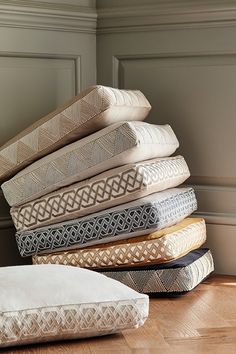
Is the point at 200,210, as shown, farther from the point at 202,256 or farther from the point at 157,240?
the point at 157,240

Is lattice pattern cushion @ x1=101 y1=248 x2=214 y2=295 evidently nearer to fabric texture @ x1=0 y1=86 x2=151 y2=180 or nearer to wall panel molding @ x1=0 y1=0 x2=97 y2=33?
fabric texture @ x1=0 y1=86 x2=151 y2=180

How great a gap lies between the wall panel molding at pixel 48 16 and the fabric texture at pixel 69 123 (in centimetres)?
37

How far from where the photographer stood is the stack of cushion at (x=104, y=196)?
86.4 inches

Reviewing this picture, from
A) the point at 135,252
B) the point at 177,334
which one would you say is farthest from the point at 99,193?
the point at 177,334

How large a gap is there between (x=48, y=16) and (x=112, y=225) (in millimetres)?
736

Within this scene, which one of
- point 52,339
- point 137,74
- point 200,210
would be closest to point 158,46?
point 137,74

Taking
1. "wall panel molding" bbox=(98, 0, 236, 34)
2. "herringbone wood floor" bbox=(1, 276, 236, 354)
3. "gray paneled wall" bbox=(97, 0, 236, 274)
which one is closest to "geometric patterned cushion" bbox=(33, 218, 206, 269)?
"herringbone wood floor" bbox=(1, 276, 236, 354)

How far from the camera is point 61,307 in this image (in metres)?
1.81

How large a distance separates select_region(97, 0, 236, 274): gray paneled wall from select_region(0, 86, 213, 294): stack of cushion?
19 cm

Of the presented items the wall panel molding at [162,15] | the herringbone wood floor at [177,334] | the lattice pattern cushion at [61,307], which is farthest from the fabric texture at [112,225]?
the wall panel molding at [162,15]

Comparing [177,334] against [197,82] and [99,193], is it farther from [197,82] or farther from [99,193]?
[197,82]

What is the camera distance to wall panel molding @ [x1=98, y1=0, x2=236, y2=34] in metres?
2.50

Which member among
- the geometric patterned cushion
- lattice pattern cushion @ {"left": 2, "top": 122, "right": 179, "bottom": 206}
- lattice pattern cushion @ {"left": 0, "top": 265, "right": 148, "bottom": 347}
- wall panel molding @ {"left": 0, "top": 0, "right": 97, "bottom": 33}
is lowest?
the geometric patterned cushion

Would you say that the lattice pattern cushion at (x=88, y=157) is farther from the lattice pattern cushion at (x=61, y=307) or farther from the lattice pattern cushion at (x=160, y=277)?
the lattice pattern cushion at (x=61, y=307)
